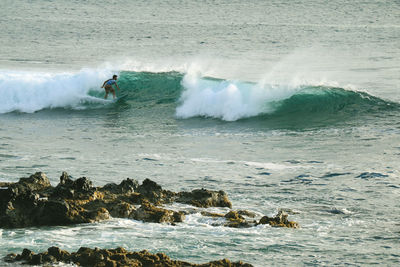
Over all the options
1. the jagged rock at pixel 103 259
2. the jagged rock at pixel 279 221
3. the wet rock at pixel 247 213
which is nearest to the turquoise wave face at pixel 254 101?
the wet rock at pixel 247 213

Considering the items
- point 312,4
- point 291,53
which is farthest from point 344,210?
point 312,4

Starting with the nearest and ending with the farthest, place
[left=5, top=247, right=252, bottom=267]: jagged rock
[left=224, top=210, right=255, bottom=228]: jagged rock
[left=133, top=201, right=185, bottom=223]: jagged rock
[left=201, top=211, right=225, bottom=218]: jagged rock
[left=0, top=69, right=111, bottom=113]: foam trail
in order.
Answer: [left=5, top=247, right=252, bottom=267]: jagged rock → [left=224, top=210, right=255, bottom=228]: jagged rock → [left=133, top=201, right=185, bottom=223]: jagged rock → [left=201, top=211, right=225, bottom=218]: jagged rock → [left=0, top=69, right=111, bottom=113]: foam trail

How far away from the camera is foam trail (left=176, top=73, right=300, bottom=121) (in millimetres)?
19484

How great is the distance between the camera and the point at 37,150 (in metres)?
14.5

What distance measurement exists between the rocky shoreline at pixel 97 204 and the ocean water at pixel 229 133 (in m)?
0.21

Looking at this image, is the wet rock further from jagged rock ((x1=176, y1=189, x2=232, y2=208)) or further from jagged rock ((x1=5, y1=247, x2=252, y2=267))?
jagged rock ((x1=5, y1=247, x2=252, y2=267))

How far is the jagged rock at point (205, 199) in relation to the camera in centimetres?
979

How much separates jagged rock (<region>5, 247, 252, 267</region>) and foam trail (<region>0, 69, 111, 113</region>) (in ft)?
48.7

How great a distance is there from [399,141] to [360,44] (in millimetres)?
22643

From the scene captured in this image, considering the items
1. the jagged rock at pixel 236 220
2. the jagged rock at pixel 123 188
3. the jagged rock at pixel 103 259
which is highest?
the jagged rock at pixel 123 188

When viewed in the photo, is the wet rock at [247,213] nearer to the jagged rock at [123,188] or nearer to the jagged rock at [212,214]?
the jagged rock at [212,214]

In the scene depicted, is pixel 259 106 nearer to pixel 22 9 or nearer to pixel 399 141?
pixel 399 141

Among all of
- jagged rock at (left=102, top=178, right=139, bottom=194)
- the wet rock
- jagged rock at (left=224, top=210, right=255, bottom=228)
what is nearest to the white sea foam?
jagged rock at (left=102, top=178, right=139, bottom=194)

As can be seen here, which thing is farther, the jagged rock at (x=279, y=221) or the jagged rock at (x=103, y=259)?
the jagged rock at (x=279, y=221)
